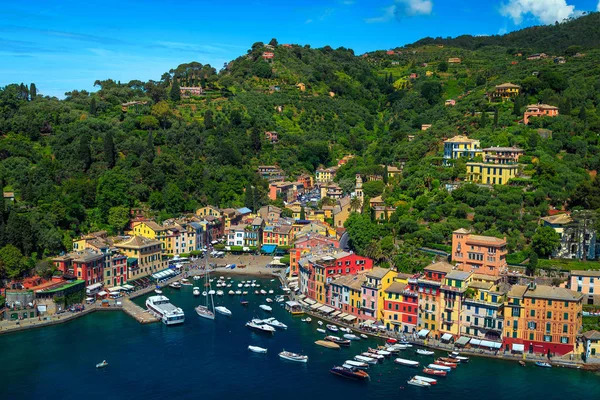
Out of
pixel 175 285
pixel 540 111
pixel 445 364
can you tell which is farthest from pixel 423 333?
pixel 540 111

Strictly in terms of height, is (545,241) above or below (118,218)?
above

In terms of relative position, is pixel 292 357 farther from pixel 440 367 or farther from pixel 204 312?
pixel 204 312

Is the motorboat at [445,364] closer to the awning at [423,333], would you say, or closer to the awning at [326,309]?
the awning at [423,333]

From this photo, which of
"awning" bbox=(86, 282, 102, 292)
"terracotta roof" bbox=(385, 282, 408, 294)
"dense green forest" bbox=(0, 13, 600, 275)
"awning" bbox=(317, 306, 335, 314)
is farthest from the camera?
"dense green forest" bbox=(0, 13, 600, 275)

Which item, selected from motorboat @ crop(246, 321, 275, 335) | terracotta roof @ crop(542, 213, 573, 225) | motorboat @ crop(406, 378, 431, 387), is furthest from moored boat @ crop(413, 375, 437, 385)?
terracotta roof @ crop(542, 213, 573, 225)

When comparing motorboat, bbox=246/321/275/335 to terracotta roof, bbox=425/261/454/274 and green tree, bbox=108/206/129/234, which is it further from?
green tree, bbox=108/206/129/234

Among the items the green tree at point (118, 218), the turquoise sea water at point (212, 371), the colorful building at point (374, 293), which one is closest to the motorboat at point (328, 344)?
the turquoise sea water at point (212, 371)
